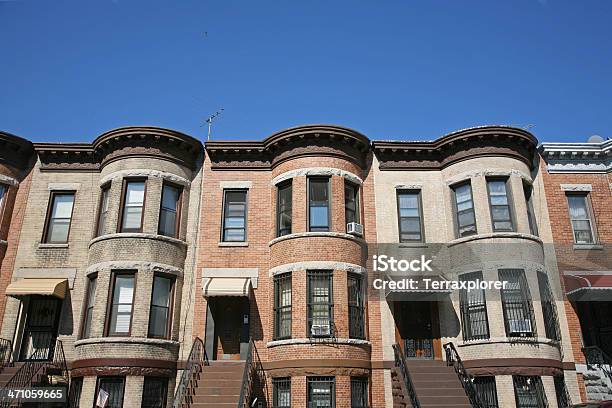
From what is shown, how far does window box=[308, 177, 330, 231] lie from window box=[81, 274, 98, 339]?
7394 millimetres

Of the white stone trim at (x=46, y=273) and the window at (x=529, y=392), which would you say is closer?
the window at (x=529, y=392)

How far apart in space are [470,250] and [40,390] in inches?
540

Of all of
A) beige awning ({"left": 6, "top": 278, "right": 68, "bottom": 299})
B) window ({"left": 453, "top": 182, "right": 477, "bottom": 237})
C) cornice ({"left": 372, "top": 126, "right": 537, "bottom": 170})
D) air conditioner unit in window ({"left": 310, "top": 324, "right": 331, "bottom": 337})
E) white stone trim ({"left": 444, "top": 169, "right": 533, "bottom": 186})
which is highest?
cornice ({"left": 372, "top": 126, "right": 537, "bottom": 170})

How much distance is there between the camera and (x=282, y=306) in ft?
56.5

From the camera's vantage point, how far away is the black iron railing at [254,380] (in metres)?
15.8

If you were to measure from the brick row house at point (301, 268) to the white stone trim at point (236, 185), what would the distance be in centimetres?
7

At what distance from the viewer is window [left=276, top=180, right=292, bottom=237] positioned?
1836 cm

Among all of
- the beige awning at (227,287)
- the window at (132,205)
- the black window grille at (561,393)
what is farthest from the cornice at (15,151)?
the black window grille at (561,393)

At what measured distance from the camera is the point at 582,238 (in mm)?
19297

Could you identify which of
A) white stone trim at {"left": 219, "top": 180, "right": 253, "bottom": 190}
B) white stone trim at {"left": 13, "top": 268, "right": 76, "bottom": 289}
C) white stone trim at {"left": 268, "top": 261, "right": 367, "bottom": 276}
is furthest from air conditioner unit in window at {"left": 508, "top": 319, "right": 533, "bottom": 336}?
white stone trim at {"left": 13, "top": 268, "right": 76, "bottom": 289}

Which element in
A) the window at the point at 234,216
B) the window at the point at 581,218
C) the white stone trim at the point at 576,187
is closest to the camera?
the window at the point at 234,216

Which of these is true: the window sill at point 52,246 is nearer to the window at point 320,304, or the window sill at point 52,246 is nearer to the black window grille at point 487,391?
the window at point 320,304

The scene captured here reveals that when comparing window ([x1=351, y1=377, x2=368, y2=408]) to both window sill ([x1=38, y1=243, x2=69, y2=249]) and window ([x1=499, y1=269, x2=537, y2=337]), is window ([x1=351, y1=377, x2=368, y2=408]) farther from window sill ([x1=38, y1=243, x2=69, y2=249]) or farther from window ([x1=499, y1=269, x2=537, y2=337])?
window sill ([x1=38, y1=243, x2=69, y2=249])

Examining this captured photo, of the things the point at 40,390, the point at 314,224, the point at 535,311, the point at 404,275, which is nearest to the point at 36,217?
the point at 40,390
